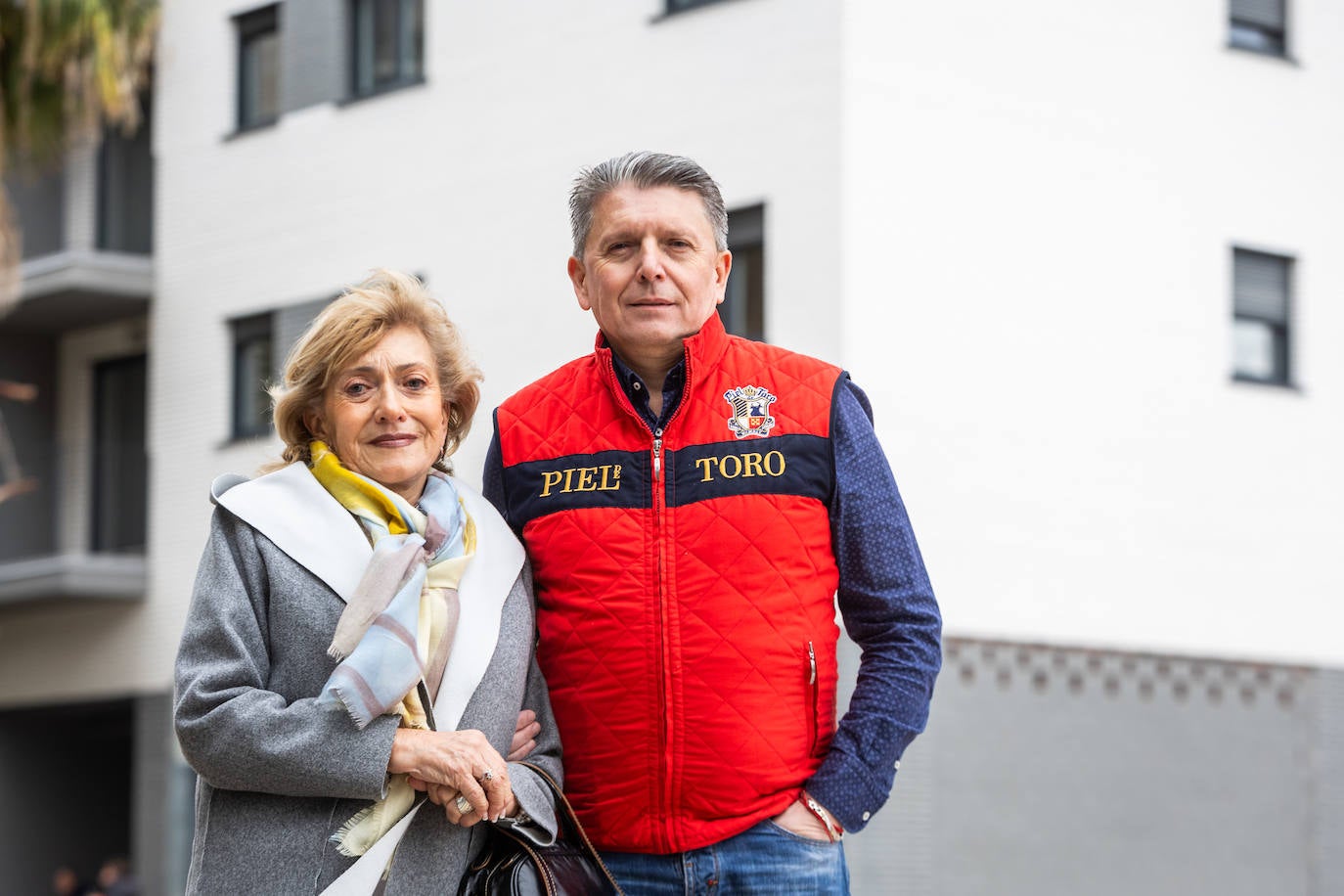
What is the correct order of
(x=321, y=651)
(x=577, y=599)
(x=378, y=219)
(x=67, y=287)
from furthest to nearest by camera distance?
(x=67, y=287), (x=378, y=219), (x=577, y=599), (x=321, y=651)

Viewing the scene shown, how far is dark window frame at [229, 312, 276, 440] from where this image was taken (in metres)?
20.0

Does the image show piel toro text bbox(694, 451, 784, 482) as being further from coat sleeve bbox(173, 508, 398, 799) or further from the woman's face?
coat sleeve bbox(173, 508, 398, 799)

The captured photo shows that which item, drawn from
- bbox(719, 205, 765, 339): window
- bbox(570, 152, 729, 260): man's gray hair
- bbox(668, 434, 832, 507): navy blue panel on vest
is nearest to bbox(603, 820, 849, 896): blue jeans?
bbox(668, 434, 832, 507): navy blue panel on vest

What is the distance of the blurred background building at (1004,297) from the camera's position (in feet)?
49.7

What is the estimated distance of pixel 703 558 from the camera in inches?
164

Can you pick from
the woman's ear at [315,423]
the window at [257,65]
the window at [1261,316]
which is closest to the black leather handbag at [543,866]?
the woman's ear at [315,423]

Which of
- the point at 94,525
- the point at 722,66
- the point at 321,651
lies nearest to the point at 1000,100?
the point at 722,66

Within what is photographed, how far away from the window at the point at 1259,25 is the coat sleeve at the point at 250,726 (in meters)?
14.9

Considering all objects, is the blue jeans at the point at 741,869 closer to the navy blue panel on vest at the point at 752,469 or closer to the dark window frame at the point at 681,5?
the navy blue panel on vest at the point at 752,469

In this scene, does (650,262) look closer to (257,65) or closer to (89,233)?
(257,65)

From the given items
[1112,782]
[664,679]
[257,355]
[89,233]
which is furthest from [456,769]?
[89,233]

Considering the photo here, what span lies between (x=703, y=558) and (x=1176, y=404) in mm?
13016

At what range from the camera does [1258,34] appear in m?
17.6

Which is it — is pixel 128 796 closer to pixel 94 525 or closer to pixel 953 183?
pixel 94 525
